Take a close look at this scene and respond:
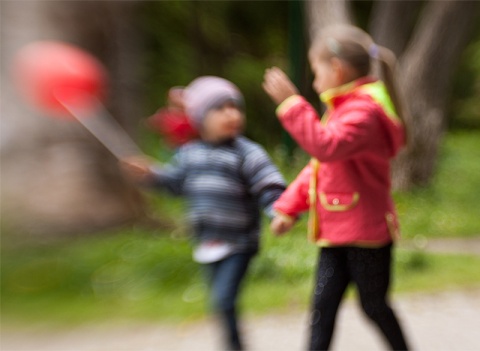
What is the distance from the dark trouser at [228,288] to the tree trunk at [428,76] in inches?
231

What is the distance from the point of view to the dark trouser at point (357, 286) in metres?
3.78

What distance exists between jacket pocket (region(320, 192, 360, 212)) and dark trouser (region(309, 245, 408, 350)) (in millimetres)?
190

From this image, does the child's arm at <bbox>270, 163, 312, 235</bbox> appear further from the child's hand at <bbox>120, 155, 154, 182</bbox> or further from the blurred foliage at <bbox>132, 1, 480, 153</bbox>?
the blurred foliage at <bbox>132, 1, 480, 153</bbox>

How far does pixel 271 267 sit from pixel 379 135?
3.20m

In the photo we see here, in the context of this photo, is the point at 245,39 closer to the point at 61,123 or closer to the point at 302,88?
the point at 302,88

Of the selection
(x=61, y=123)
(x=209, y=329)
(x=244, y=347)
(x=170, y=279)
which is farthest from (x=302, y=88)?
(x=244, y=347)

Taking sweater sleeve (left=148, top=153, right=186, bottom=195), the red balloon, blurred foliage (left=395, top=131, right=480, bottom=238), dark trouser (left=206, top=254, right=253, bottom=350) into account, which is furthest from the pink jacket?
blurred foliage (left=395, top=131, right=480, bottom=238)

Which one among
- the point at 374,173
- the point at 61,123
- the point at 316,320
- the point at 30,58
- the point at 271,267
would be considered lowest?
the point at 271,267

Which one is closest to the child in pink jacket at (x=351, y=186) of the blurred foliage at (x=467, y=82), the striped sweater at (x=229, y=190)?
the striped sweater at (x=229, y=190)

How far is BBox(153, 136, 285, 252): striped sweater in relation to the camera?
14.0 feet

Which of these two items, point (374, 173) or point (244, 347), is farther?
point (244, 347)

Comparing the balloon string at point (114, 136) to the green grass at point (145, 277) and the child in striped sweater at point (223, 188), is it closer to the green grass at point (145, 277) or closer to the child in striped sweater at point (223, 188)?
the green grass at point (145, 277)

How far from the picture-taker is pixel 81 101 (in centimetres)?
426

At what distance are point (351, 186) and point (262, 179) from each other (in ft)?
1.94
